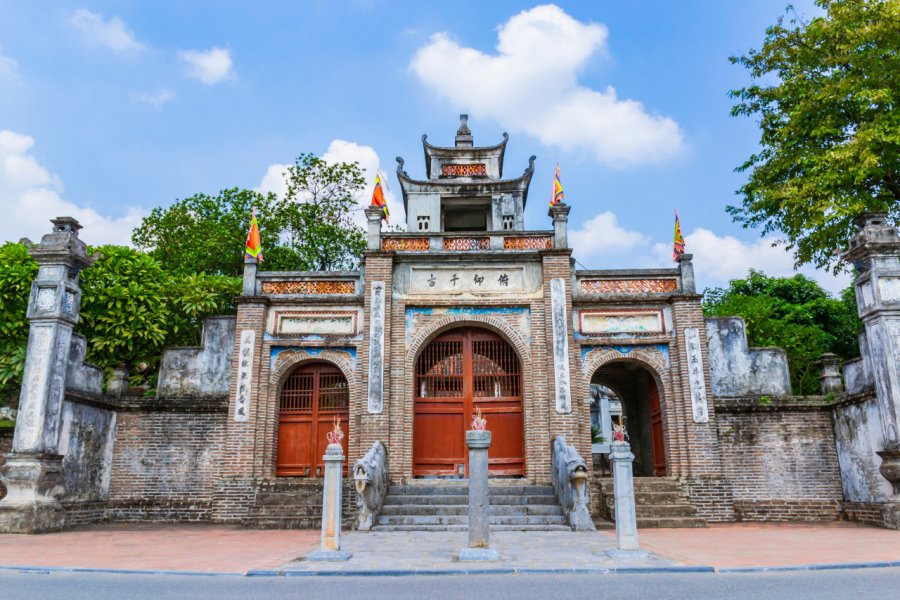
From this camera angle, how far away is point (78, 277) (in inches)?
485

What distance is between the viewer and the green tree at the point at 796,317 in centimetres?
1661

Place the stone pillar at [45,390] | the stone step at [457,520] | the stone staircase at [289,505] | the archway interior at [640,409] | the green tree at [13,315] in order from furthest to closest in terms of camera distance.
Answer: the archway interior at [640,409], the green tree at [13,315], the stone staircase at [289,505], the stone pillar at [45,390], the stone step at [457,520]

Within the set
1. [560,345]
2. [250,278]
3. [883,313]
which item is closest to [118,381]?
[250,278]

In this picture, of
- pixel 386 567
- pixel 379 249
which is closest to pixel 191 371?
pixel 379 249

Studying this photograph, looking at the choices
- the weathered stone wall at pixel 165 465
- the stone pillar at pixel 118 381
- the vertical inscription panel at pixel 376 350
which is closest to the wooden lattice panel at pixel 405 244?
the vertical inscription panel at pixel 376 350

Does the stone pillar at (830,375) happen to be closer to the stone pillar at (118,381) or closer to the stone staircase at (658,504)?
the stone staircase at (658,504)

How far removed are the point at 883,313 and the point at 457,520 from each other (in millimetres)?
8430

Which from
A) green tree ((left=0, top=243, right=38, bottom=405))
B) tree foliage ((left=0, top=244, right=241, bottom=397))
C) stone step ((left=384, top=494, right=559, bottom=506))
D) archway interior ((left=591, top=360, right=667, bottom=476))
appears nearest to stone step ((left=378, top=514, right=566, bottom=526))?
stone step ((left=384, top=494, right=559, bottom=506))

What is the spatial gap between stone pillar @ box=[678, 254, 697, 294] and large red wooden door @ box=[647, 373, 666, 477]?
2.19 meters

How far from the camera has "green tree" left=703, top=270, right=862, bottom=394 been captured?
16.6m

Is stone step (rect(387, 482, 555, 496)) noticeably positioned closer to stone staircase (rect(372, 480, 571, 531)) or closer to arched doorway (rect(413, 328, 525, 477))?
stone staircase (rect(372, 480, 571, 531))

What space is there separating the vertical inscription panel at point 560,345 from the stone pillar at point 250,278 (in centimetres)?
620

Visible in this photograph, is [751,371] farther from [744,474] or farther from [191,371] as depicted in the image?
[191,371]

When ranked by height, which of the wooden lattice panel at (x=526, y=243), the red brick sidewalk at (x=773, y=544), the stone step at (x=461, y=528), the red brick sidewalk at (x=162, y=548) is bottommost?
the red brick sidewalk at (x=773, y=544)
